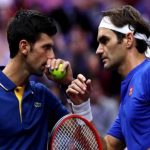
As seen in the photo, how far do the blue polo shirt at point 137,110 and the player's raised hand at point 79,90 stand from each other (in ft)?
1.20

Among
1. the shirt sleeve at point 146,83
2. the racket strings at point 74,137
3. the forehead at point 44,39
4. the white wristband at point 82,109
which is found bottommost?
the racket strings at point 74,137

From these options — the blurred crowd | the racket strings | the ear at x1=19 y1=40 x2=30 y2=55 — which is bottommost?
the blurred crowd

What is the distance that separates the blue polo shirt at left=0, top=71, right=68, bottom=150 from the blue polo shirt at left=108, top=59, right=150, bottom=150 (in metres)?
0.57

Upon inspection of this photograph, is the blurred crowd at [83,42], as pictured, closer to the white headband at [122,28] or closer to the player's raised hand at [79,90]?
the white headband at [122,28]

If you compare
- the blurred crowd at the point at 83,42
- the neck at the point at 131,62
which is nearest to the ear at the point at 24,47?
the neck at the point at 131,62

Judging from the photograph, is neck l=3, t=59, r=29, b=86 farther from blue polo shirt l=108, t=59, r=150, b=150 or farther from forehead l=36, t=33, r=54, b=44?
blue polo shirt l=108, t=59, r=150, b=150

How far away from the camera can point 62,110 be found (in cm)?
647

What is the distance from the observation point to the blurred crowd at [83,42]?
33.4ft

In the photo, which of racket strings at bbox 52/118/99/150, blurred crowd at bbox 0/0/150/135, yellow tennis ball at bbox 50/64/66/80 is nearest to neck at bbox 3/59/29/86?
yellow tennis ball at bbox 50/64/66/80

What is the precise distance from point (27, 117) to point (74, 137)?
49cm

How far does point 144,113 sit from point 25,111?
3.11ft

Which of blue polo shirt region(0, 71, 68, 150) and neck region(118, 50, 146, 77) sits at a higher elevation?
neck region(118, 50, 146, 77)

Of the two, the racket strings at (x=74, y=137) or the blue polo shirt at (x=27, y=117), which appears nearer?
the blue polo shirt at (x=27, y=117)

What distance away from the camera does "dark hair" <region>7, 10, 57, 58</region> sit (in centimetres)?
634
